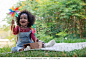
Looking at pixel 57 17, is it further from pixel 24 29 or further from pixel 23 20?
pixel 23 20

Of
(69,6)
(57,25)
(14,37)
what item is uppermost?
(69,6)

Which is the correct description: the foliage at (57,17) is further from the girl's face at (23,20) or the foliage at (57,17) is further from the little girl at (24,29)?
the girl's face at (23,20)

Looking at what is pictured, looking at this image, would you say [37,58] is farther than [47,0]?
No

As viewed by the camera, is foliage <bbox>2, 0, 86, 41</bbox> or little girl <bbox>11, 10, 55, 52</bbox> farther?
foliage <bbox>2, 0, 86, 41</bbox>

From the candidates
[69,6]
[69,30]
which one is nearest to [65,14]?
[69,6]

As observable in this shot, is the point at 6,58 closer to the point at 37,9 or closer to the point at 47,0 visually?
the point at 37,9

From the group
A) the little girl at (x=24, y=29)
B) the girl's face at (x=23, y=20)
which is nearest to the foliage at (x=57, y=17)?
the little girl at (x=24, y=29)

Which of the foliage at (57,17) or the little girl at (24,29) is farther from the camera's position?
the foliage at (57,17)

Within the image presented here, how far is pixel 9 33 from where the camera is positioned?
5195 millimetres

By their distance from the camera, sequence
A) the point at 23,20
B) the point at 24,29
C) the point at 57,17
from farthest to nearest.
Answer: the point at 57,17 → the point at 24,29 → the point at 23,20

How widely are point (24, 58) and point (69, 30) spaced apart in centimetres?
370

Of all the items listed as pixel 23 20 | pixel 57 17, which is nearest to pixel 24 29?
pixel 23 20

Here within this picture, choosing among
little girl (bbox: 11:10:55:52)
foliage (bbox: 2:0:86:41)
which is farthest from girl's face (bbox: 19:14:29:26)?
foliage (bbox: 2:0:86:41)

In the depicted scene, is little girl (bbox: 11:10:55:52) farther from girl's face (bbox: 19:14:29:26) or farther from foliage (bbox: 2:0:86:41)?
foliage (bbox: 2:0:86:41)
